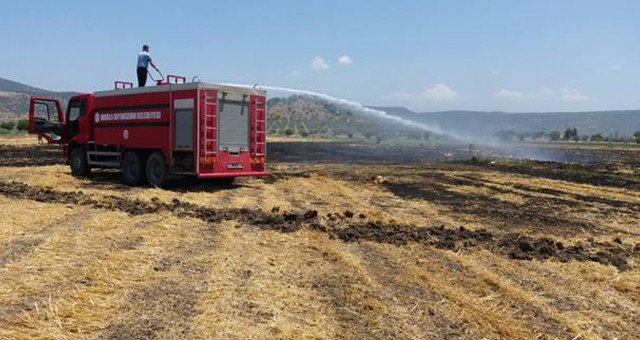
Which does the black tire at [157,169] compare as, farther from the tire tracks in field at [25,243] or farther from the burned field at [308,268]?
the tire tracks in field at [25,243]

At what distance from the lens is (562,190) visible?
19719mm

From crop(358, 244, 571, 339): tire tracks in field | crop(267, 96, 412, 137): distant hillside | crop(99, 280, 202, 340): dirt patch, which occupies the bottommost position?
crop(358, 244, 571, 339): tire tracks in field

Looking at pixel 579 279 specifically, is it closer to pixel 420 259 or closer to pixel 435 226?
pixel 420 259

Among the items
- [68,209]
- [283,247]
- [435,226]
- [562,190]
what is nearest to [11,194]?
[68,209]

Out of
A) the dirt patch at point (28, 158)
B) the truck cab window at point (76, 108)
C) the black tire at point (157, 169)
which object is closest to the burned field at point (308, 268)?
the black tire at point (157, 169)

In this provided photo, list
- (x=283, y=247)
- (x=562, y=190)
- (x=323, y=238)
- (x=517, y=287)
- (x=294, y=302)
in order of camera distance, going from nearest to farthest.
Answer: (x=294, y=302), (x=517, y=287), (x=283, y=247), (x=323, y=238), (x=562, y=190)

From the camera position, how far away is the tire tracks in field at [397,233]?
9359 millimetres

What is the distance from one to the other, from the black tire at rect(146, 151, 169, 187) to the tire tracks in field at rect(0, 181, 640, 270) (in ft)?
11.3

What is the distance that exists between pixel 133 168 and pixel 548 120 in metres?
185

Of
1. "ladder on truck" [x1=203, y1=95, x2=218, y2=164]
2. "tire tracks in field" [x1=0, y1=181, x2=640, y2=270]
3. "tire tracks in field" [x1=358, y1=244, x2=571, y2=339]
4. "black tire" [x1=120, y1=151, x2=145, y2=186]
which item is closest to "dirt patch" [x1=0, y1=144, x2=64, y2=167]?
"black tire" [x1=120, y1=151, x2=145, y2=186]

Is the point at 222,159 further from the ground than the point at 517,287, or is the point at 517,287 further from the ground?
the point at 222,159

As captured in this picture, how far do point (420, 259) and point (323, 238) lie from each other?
1938 millimetres

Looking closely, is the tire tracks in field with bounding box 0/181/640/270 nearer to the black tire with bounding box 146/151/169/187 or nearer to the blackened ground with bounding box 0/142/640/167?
the black tire with bounding box 146/151/169/187

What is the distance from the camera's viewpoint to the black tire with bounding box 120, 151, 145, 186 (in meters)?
18.1
